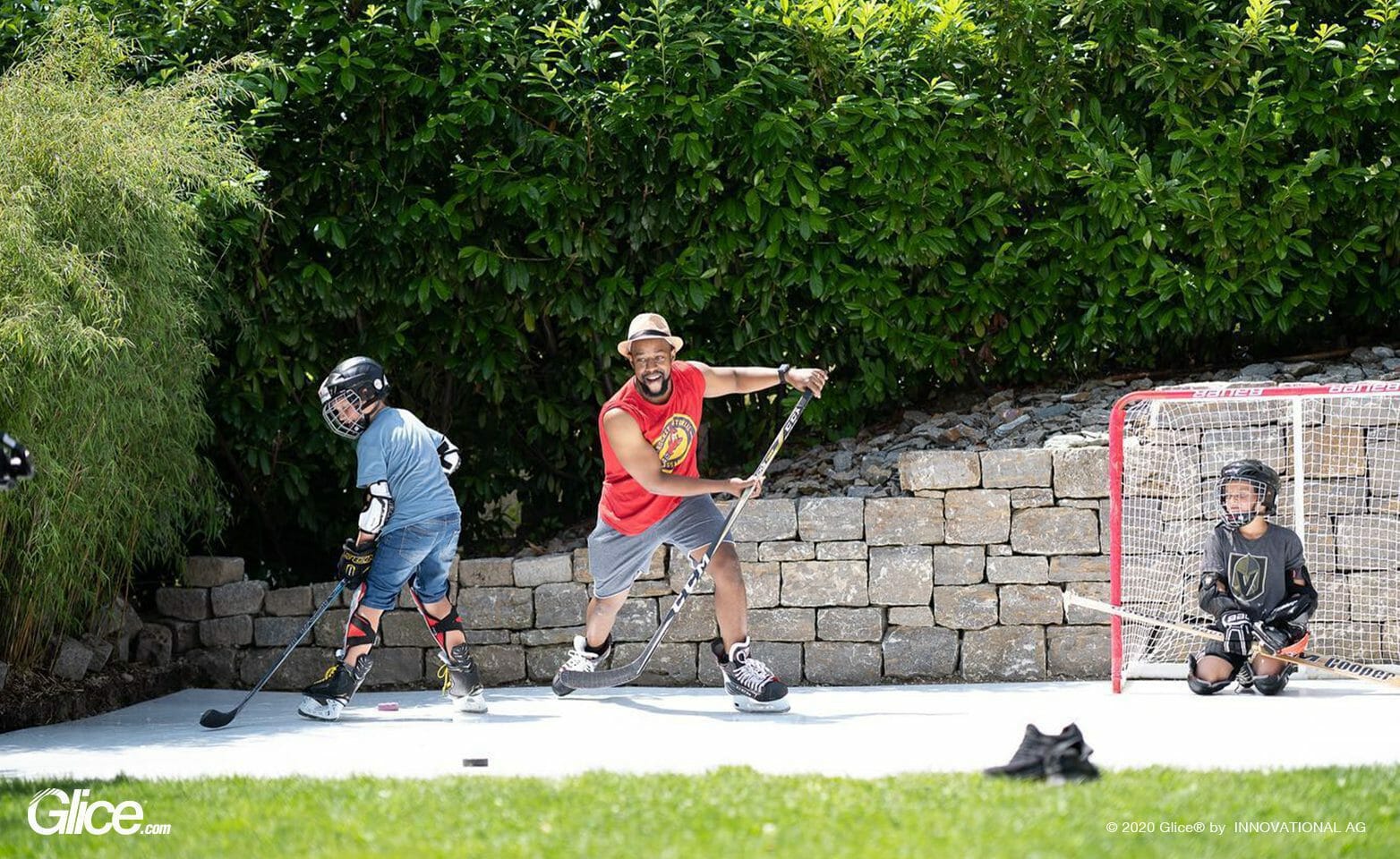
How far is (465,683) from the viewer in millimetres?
5605

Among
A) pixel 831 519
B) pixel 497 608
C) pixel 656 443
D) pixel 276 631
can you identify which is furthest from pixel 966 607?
pixel 276 631

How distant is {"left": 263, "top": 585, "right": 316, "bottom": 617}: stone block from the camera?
6793 mm

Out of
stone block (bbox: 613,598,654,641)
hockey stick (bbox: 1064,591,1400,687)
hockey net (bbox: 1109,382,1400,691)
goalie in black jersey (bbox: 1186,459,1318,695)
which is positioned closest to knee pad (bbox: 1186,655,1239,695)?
goalie in black jersey (bbox: 1186,459,1318,695)

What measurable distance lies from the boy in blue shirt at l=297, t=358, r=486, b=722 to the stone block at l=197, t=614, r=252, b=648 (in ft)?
4.33

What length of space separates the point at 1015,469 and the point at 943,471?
31 centimetres

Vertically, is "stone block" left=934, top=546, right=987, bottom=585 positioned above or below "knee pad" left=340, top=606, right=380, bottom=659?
above

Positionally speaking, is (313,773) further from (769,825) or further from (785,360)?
(785,360)

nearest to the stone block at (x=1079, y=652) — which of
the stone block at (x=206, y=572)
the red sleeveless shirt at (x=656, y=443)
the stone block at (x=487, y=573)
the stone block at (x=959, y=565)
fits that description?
the stone block at (x=959, y=565)

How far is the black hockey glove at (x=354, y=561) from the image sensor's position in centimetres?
547

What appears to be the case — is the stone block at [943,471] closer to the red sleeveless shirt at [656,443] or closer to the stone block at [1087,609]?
the stone block at [1087,609]

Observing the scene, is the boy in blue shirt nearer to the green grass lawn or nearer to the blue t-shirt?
the blue t-shirt

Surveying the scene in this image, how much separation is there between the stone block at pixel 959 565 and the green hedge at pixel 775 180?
1116 millimetres

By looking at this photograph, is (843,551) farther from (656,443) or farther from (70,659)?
(70,659)

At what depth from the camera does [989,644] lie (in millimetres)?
6379
